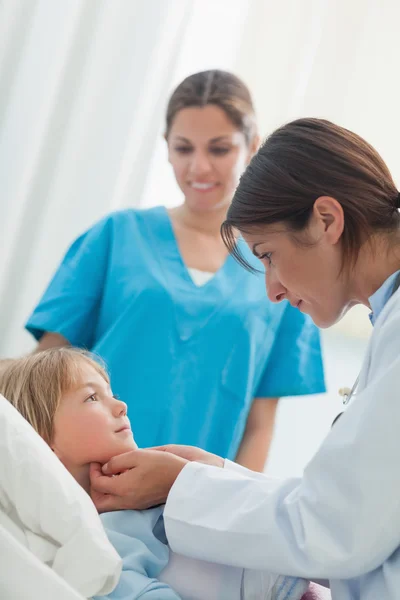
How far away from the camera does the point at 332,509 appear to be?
1049 mm

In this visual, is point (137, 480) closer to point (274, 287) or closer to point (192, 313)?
point (274, 287)

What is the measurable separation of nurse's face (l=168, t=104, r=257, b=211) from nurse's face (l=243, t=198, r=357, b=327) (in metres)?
0.67

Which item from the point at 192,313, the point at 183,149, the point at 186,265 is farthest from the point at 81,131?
the point at 192,313

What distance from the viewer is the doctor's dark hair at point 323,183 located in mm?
1238

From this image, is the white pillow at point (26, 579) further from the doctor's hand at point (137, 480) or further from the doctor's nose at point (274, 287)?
the doctor's nose at point (274, 287)

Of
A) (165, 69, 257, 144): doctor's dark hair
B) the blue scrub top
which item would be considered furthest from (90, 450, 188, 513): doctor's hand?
(165, 69, 257, 144): doctor's dark hair

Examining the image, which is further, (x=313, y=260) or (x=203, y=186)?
(x=203, y=186)

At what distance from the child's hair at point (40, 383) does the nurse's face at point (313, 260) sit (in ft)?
1.24

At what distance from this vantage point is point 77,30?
2459 millimetres

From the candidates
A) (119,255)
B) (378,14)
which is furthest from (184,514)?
(378,14)

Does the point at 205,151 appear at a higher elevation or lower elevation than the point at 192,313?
higher

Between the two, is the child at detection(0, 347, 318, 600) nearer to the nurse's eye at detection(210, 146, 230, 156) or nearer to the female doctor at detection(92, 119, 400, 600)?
the female doctor at detection(92, 119, 400, 600)

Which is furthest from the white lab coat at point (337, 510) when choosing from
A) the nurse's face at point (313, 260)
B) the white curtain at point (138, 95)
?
the white curtain at point (138, 95)

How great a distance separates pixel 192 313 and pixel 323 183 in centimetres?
74
